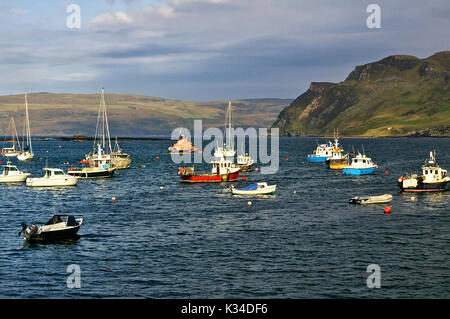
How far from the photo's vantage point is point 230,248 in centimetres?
5119

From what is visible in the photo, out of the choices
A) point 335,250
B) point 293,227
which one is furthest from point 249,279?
point 293,227

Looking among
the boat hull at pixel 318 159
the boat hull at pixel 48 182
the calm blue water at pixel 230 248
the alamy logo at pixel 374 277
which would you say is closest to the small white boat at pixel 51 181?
the boat hull at pixel 48 182

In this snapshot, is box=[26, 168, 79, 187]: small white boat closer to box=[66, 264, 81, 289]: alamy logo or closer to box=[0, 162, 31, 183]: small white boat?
box=[0, 162, 31, 183]: small white boat

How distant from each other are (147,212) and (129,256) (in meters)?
25.9

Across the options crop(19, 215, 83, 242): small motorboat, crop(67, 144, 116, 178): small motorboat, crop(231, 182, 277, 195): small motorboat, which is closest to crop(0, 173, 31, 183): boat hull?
crop(67, 144, 116, 178): small motorboat

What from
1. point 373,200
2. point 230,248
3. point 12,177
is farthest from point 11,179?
point 230,248

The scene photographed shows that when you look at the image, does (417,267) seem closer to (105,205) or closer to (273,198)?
(273,198)

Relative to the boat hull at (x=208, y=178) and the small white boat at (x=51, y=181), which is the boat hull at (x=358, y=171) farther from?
the small white boat at (x=51, y=181)

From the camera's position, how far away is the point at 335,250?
4994 cm

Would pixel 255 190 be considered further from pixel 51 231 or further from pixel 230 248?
pixel 51 231

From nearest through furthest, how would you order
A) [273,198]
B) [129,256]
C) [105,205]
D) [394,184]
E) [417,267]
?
[417,267], [129,256], [105,205], [273,198], [394,184]
